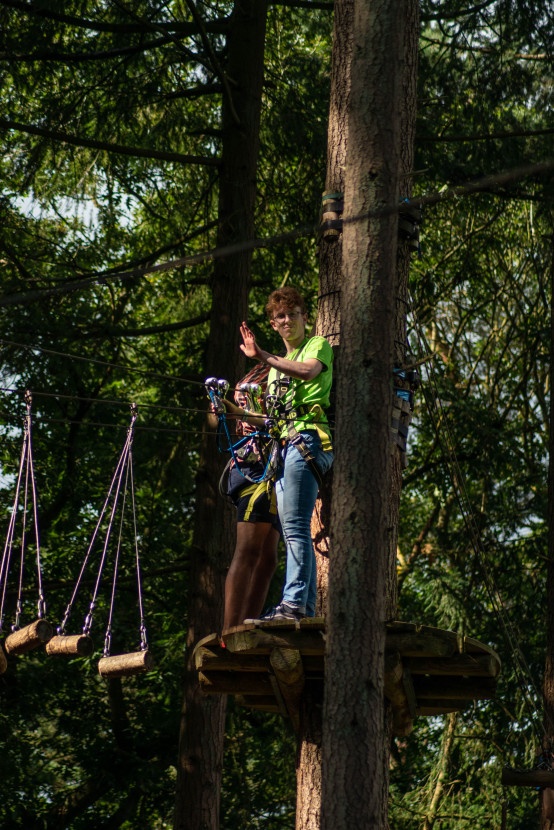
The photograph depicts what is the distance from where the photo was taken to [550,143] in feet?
37.2

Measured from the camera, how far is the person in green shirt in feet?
16.5

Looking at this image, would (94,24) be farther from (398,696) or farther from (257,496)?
(398,696)

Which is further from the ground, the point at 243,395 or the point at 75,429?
the point at 75,429

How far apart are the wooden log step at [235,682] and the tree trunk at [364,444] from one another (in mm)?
884

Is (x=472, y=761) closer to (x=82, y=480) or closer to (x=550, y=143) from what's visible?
(x=82, y=480)

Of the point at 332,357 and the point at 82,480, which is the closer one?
the point at 332,357

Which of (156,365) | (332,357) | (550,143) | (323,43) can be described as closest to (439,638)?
(332,357)

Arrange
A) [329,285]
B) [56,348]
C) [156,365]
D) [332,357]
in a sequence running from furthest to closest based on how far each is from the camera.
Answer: [156,365], [56,348], [329,285], [332,357]

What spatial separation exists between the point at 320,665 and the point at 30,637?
5.16ft

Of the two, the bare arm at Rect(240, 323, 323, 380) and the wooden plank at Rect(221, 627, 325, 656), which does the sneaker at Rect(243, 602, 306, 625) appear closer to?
the wooden plank at Rect(221, 627, 325, 656)

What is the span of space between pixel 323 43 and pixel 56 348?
25.5 ft

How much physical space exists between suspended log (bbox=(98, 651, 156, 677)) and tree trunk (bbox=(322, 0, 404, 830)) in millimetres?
1253

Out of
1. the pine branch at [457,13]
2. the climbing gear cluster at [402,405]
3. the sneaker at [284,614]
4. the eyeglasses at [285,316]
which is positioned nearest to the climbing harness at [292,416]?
the eyeglasses at [285,316]

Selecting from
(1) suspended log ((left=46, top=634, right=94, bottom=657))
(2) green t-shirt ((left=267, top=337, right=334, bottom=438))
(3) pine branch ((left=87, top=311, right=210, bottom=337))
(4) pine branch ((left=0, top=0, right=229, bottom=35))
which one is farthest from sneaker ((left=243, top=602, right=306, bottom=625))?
(4) pine branch ((left=0, top=0, right=229, bottom=35))
